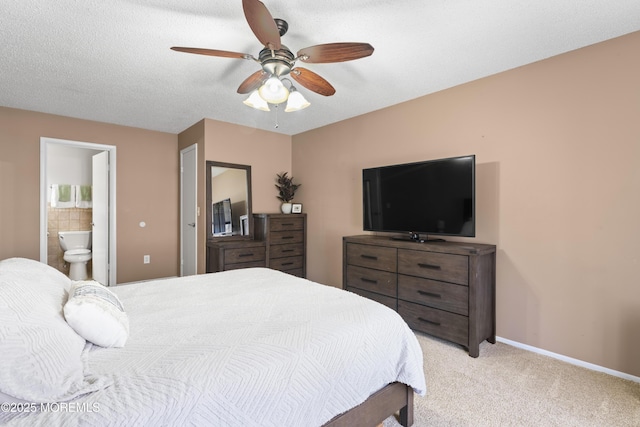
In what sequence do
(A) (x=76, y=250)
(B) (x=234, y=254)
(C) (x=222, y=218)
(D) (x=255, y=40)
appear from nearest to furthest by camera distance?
Result: (D) (x=255, y=40) < (B) (x=234, y=254) < (C) (x=222, y=218) < (A) (x=76, y=250)

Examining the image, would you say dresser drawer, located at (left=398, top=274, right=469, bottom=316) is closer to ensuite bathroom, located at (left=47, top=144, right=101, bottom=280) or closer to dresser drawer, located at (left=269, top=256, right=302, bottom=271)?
dresser drawer, located at (left=269, top=256, right=302, bottom=271)

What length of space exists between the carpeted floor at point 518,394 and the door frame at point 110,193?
4.20m

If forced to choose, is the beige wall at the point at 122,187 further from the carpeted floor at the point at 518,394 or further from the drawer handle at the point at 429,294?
A: the carpeted floor at the point at 518,394

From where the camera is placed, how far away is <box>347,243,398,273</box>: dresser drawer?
2971 millimetres

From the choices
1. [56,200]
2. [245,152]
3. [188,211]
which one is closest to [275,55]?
[245,152]

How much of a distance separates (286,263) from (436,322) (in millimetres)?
2372

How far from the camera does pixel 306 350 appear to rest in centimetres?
122

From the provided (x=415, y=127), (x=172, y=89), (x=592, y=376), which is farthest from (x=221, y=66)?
(x=592, y=376)

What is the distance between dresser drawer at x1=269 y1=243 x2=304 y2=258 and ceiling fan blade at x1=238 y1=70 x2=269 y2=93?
2.38m

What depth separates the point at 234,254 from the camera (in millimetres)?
3865

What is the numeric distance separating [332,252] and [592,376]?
2824 millimetres

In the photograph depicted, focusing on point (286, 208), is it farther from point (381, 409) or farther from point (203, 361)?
point (203, 361)

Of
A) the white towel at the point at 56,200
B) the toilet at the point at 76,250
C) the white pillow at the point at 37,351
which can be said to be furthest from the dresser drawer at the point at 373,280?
the white towel at the point at 56,200

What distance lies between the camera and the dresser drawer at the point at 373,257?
2.97 m
